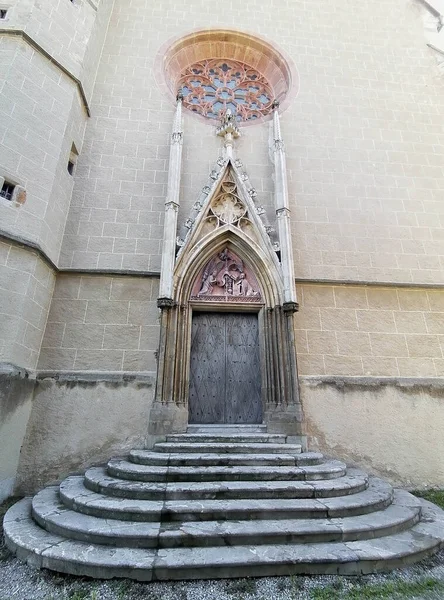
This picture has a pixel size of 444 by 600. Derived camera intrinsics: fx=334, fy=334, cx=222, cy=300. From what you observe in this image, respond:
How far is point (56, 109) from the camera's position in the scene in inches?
246

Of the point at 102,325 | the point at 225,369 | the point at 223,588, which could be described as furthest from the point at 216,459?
the point at 102,325

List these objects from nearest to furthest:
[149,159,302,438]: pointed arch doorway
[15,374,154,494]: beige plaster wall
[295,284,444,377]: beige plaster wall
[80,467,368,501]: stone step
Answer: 1. [80,467,368,501]: stone step
2. [15,374,154,494]: beige plaster wall
3. [149,159,302,438]: pointed arch doorway
4. [295,284,444,377]: beige plaster wall

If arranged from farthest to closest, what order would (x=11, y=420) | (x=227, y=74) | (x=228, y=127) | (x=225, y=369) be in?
(x=227, y=74)
(x=228, y=127)
(x=225, y=369)
(x=11, y=420)

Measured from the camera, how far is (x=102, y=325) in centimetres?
586

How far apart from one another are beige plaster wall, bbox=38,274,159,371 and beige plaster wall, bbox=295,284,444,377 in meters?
2.80

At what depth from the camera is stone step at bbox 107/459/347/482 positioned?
3.81m

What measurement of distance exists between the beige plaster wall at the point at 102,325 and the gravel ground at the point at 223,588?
3.20m

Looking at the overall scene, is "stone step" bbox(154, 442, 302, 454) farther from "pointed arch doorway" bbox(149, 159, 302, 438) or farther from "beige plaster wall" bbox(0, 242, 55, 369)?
"beige plaster wall" bbox(0, 242, 55, 369)

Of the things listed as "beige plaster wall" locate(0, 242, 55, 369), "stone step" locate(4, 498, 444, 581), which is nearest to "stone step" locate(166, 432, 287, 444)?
"stone step" locate(4, 498, 444, 581)

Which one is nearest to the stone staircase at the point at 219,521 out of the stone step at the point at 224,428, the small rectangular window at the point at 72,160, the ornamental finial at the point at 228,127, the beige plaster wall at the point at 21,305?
the stone step at the point at 224,428

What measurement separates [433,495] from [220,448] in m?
3.43

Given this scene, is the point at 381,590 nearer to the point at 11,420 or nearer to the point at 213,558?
the point at 213,558

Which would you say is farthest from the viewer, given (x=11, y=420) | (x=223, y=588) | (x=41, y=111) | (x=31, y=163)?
(x=41, y=111)

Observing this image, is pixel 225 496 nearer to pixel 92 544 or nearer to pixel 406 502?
pixel 92 544
